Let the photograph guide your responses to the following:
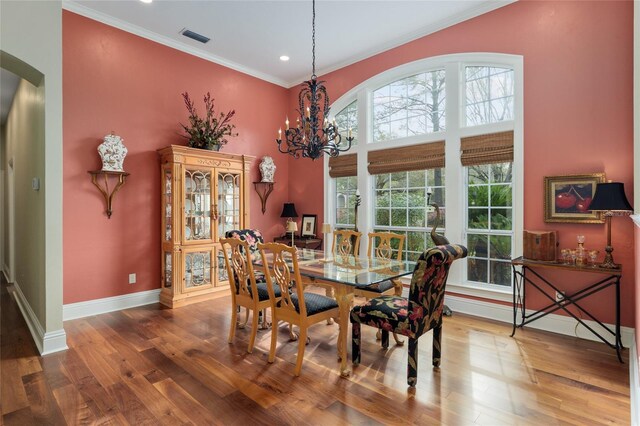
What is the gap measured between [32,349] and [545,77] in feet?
18.5

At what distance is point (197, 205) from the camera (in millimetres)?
4602

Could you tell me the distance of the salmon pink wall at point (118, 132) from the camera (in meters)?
3.86

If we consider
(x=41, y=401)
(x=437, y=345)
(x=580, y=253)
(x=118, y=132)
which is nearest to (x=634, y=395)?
(x=437, y=345)

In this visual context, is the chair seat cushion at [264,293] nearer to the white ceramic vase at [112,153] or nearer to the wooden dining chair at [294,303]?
the wooden dining chair at [294,303]

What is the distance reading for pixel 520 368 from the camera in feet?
8.75

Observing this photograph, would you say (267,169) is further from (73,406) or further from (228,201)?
(73,406)

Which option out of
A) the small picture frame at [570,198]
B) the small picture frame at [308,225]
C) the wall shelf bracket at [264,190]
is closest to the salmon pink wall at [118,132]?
the wall shelf bracket at [264,190]

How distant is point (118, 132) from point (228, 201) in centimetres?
164

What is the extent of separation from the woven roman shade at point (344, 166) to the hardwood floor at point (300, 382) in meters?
2.62

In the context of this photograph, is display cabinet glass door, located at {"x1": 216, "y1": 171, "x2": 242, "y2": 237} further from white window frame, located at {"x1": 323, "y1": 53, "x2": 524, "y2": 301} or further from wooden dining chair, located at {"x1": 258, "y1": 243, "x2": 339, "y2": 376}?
wooden dining chair, located at {"x1": 258, "y1": 243, "x2": 339, "y2": 376}

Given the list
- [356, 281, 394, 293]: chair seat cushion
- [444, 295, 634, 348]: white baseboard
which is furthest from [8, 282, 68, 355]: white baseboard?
[444, 295, 634, 348]: white baseboard

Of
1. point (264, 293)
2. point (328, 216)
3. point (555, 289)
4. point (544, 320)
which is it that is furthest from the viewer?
point (328, 216)

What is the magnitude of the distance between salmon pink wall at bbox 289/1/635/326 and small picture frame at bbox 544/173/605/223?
7 centimetres

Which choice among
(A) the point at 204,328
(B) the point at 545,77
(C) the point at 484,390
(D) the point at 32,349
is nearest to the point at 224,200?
(A) the point at 204,328
